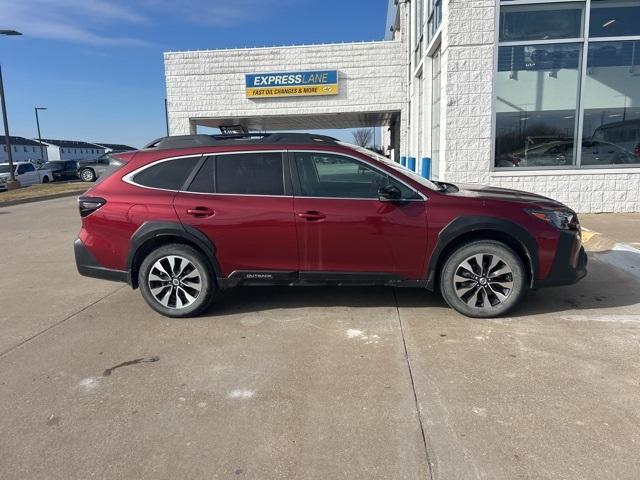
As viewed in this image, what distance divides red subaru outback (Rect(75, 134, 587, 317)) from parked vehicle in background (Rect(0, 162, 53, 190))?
25218mm

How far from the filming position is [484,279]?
4.48 metres

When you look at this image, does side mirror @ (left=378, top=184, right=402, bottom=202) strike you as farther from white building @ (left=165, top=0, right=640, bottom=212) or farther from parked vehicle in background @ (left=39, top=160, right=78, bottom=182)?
parked vehicle in background @ (left=39, top=160, right=78, bottom=182)

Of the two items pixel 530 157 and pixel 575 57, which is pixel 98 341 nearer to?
pixel 530 157

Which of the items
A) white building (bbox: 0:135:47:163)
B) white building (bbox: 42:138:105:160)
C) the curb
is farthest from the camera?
white building (bbox: 42:138:105:160)

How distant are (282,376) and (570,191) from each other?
840cm

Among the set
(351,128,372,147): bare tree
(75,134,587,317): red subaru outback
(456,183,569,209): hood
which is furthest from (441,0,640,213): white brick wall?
(351,128,372,147): bare tree

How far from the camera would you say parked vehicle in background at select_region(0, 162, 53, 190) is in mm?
26228

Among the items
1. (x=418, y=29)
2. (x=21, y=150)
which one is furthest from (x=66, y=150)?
(x=418, y=29)

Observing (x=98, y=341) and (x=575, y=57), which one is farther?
(x=575, y=57)

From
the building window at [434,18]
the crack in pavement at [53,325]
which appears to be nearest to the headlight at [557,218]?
the crack in pavement at [53,325]

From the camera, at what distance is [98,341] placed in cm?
432

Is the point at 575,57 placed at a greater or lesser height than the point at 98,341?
greater

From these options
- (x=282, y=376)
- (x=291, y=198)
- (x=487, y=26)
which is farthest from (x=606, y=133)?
(x=282, y=376)

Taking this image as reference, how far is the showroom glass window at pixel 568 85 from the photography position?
9367 millimetres
